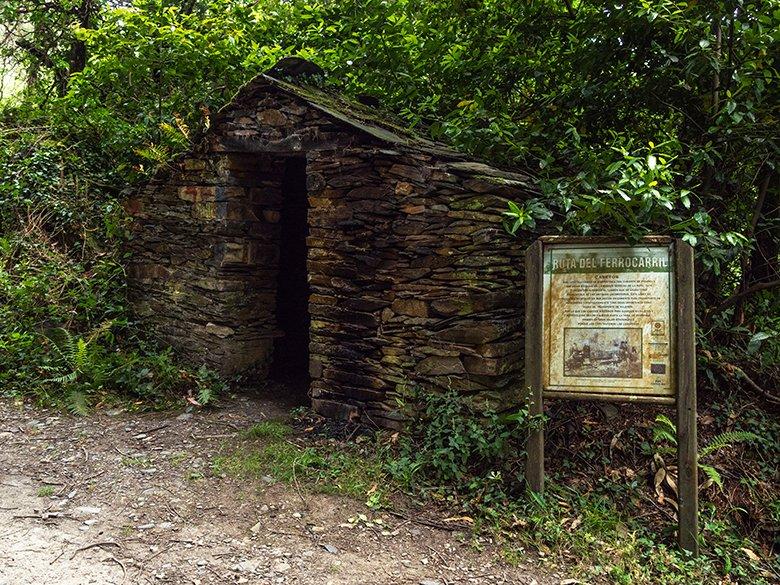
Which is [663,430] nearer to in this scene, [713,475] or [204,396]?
[713,475]

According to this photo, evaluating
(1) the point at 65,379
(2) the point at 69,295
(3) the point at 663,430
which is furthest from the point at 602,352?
(2) the point at 69,295

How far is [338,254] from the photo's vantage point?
5.12 meters

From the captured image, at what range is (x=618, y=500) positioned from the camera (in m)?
4.12

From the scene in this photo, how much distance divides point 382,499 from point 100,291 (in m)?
4.43

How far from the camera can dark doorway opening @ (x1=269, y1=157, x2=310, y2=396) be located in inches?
276

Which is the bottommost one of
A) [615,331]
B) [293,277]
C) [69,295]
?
[615,331]

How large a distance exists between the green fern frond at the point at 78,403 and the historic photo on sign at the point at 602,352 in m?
4.18

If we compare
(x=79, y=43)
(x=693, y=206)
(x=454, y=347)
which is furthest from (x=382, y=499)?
(x=79, y=43)

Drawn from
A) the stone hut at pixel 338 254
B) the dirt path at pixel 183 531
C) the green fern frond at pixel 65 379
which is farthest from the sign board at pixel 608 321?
the green fern frond at pixel 65 379

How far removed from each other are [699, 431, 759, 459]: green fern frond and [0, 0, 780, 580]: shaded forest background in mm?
143

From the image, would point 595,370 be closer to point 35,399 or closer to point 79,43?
point 35,399

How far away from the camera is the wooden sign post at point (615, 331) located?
355 centimetres

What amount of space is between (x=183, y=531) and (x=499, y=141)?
3.71m

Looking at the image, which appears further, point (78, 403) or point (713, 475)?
point (78, 403)
